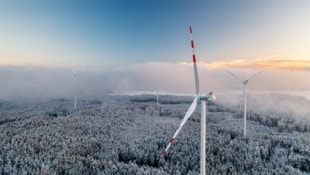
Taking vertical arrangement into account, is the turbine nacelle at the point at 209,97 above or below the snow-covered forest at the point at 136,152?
above

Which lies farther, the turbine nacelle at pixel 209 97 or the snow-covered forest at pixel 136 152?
the snow-covered forest at pixel 136 152

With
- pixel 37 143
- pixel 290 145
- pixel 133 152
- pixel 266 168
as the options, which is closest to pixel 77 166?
pixel 133 152

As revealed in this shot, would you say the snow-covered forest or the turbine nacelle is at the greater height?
the turbine nacelle

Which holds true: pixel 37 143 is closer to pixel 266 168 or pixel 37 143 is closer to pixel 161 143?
pixel 161 143

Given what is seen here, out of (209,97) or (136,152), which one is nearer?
(209,97)

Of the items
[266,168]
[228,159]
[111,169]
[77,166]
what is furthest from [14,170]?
[266,168]

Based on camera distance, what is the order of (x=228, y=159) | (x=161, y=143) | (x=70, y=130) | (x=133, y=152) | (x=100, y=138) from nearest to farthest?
(x=228, y=159), (x=133, y=152), (x=161, y=143), (x=100, y=138), (x=70, y=130)

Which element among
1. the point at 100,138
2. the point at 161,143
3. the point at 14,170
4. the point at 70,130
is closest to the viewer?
the point at 14,170

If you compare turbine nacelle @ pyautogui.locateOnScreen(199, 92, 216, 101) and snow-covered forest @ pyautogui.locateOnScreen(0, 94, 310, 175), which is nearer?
turbine nacelle @ pyautogui.locateOnScreen(199, 92, 216, 101)

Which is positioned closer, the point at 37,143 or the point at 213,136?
the point at 37,143

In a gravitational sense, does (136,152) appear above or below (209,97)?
below
